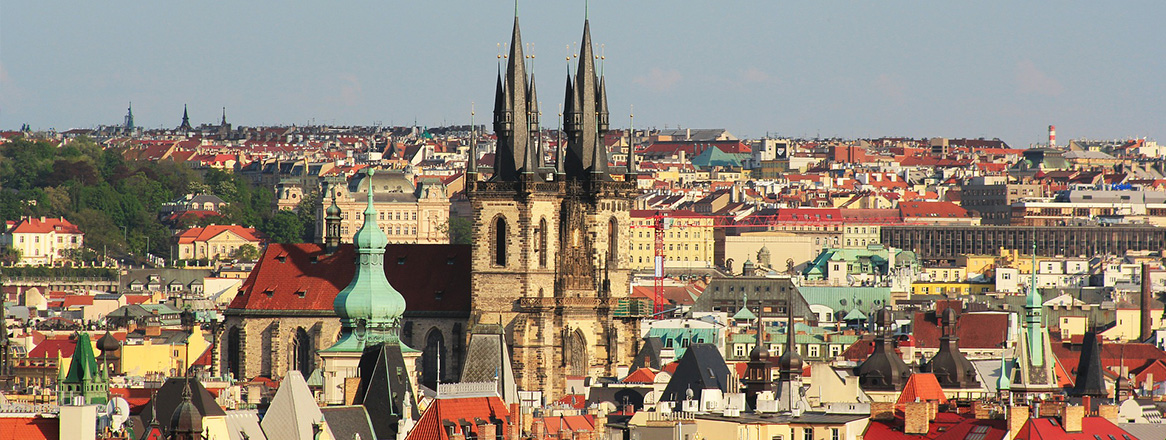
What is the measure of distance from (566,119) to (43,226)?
8810cm

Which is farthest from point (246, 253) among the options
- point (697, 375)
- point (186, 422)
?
point (186, 422)

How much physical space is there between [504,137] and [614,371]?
589 centimetres

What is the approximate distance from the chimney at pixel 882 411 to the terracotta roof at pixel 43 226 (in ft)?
344

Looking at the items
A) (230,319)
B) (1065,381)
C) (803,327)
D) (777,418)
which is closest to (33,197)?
(803,327)

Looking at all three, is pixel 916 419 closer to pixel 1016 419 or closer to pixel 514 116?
pixel 1016 419

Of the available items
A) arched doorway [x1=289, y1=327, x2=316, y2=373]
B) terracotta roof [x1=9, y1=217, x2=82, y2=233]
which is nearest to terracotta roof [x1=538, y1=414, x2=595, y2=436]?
arched doorway [x1=289, y1=327, x2=316, y2=373]

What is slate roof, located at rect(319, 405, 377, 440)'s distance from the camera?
47781mm

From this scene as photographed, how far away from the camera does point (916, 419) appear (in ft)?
177

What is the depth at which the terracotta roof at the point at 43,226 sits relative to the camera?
158 meters

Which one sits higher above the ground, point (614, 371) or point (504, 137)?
point (504, 137)

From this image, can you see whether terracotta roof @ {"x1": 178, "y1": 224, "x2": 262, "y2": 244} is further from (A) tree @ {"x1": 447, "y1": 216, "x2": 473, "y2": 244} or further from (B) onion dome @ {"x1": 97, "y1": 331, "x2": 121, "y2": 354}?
(B) onion dome @ {"x1": 97, "y1": 331, "x2": 121, "y2": 354}

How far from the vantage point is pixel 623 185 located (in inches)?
2911

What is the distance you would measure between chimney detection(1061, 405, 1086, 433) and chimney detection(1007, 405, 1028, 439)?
0.65 metres

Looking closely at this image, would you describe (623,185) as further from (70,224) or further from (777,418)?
(70,224)
